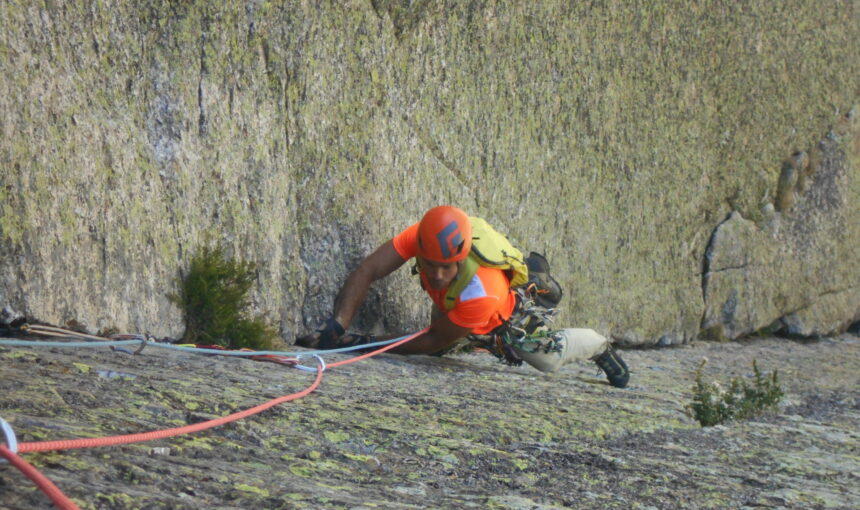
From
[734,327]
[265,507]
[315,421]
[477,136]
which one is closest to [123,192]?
[315,421]

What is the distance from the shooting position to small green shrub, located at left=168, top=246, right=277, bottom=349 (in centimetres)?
386

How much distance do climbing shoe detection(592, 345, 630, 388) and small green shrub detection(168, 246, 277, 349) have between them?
2.05 meters

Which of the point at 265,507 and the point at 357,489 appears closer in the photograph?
the point at 265,507

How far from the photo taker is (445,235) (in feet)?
14.0

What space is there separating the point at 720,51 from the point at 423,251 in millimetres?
4361

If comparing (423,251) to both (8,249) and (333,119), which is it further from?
(8,249)

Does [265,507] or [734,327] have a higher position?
[734,327]

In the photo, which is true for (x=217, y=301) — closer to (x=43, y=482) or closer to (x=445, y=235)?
(x=445, y=235)

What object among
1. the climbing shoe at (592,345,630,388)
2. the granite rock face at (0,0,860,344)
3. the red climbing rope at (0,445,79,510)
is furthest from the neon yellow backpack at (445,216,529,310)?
the red climbing rope at (0,445,79,510)

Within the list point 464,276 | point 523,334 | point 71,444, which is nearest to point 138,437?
point 71,444

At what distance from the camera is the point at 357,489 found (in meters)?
2.13

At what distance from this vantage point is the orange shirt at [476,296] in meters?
4.54

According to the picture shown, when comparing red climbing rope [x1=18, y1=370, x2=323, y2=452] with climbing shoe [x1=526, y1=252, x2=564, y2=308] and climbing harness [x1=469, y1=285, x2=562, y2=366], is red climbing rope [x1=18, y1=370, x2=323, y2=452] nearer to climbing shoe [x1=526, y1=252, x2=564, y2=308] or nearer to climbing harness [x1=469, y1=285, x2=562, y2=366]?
climbing harness [x1=469, y1=285, x2=562, y2=366]

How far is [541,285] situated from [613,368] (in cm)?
62
